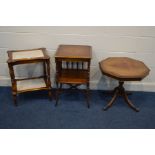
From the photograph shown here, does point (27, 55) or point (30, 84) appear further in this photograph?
point (30, 84)

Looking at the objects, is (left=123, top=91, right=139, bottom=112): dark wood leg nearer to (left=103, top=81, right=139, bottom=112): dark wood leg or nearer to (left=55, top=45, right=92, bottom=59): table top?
(left=103, top=81, right=139, bottom=112): dark wood leg

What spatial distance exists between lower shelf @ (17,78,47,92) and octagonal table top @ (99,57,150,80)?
2.61 ft

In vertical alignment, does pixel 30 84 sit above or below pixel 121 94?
above

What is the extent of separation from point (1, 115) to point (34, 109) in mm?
379

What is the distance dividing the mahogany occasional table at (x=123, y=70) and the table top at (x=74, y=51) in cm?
23

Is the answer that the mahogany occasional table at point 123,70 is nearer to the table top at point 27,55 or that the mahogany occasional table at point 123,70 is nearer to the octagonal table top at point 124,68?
the octagonal table top at point 124,68

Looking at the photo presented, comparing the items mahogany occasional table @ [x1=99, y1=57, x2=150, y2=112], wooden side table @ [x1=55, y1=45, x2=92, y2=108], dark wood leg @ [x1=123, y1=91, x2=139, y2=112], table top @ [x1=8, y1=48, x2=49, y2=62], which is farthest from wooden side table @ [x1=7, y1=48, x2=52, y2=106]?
dark wood leg @ [x1=123, y1=91, x2=139, y2=112]

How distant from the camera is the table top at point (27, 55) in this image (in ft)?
8.21

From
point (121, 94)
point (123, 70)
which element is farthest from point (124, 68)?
point (121, 94)

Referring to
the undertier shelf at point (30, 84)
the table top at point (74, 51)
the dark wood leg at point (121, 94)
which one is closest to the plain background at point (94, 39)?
the table top at point (74, 51)

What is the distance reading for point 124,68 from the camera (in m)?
2.51

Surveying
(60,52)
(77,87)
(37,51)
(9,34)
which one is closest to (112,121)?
(77,87)

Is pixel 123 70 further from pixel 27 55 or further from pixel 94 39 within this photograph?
pixel 27 55

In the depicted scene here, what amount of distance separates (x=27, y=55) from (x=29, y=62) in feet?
0.35
